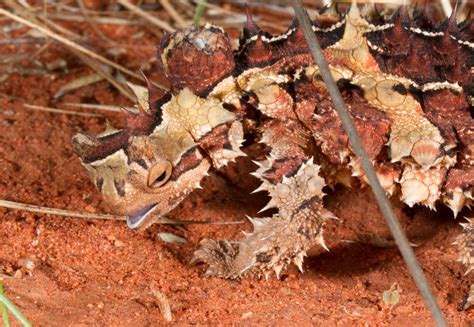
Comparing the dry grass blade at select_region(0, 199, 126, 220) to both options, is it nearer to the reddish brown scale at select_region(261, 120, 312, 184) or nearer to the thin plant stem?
the reddish brown scale at select_region(261, 120, 312, 184)

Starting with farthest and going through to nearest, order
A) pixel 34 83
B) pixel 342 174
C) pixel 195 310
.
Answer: pixel 34 83 → pixel 342 174 → pixel 195 310

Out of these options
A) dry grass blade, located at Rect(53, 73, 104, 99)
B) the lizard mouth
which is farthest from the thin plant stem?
dry grass blade, located at Rect(53, 73, 104, 99)

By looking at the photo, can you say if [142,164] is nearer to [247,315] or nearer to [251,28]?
[247,315]

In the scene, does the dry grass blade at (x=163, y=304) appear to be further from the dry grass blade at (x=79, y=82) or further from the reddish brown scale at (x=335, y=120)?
the dry grass blade at (x=79, y=82)

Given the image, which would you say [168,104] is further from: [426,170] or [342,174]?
[426,170]

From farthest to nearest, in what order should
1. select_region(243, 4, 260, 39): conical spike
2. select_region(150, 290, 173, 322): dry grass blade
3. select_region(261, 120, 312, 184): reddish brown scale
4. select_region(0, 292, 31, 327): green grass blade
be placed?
select_region(243, 4, 260, 39): conical spike → select_region(261, 120, 312, 184): reddish brown scale → select_region(150, 290, 173, 322): dry grass blade → select_region(0, 292, 31, 327): green grass blade

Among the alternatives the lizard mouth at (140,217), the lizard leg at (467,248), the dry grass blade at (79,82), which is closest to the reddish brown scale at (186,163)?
the lizard mouth at (140,217)

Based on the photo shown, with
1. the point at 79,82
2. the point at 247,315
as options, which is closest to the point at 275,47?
the point at 247,315

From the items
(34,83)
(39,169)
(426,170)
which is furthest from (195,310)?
(34,83)
